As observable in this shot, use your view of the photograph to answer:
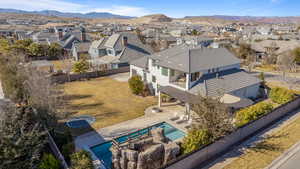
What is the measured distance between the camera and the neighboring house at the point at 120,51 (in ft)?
149

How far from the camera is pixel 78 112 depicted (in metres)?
23.8

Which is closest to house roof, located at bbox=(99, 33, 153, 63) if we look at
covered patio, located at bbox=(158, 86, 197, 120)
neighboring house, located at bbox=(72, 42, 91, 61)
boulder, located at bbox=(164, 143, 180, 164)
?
neighboring house, located at bbox=(72, 42, 91, 61)

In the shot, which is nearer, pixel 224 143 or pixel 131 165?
pixel 131 165

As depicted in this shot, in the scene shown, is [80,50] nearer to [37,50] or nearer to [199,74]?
[37,50]

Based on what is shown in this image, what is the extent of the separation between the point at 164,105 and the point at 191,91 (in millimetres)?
4796

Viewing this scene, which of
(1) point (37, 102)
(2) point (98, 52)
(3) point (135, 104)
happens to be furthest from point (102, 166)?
(2) point (98, 52)

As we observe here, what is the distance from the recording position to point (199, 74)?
955 inches

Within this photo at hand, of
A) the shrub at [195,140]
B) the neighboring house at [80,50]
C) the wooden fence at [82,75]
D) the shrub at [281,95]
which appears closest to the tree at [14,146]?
the shrub at [195,140]

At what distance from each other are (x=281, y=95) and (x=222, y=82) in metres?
8.99

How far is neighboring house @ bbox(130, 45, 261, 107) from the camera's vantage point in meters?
23.3

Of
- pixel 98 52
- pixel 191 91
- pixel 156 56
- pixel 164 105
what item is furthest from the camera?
pixel 98 52

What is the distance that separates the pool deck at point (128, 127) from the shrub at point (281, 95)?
44.8 feet

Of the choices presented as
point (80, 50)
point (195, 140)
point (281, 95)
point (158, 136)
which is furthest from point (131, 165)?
point (80, 50)

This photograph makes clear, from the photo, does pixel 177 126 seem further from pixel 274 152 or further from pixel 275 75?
pixel 275 75
